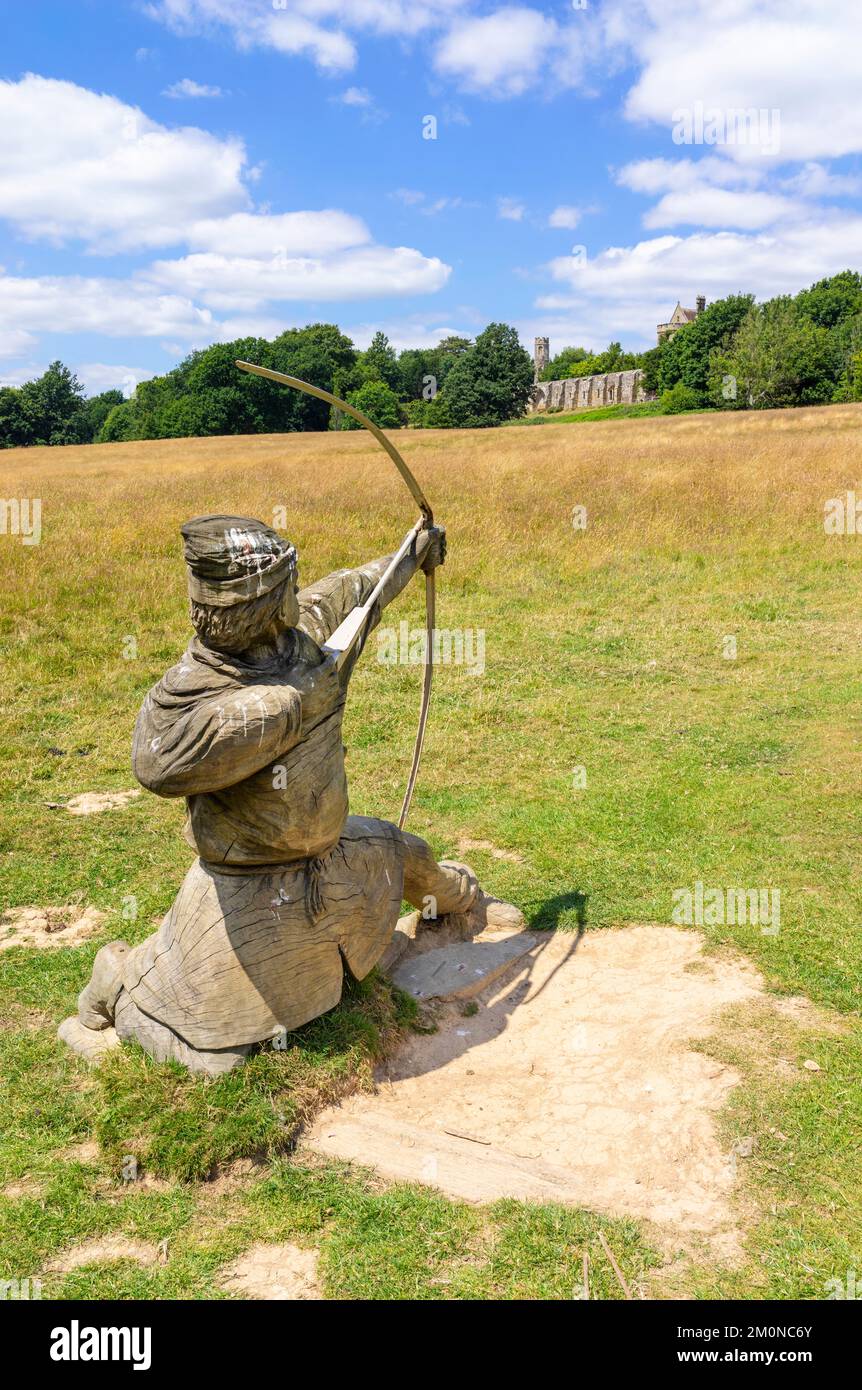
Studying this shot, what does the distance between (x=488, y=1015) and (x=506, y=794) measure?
140 inches

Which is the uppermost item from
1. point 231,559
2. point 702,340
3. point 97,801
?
point 702,340

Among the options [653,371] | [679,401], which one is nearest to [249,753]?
[679,401]

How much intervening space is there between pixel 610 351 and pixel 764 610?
8582cm

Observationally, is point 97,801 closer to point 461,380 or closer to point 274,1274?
point 274,1274

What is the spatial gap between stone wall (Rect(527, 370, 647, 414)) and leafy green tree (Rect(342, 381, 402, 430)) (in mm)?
16356

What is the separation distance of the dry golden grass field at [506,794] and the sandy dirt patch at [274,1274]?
0.07 meters

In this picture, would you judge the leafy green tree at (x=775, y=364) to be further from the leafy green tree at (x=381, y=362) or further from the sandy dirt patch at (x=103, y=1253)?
the sandy dirt patch at (x=103, y=1253)

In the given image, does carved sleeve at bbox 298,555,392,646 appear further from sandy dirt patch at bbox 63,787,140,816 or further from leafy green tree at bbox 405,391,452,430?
leafy green tree at bbox 405,391,452,430

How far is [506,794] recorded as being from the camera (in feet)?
29.1

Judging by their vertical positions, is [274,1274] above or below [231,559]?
below

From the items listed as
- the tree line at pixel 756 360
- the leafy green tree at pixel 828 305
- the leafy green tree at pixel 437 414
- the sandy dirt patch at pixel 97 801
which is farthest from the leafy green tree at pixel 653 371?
the sandy dirt patch at pixel 97 801

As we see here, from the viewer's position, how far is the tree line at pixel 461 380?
170 feet

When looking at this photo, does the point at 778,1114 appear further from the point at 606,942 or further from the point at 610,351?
the point at 610,351
